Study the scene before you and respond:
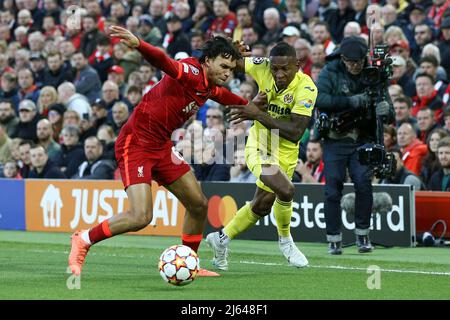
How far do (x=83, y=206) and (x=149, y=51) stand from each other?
7.90 meters

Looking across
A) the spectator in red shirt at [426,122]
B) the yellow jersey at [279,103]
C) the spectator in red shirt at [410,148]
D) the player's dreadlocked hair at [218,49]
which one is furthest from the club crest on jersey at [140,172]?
the spectator in red shirt at [426,122]

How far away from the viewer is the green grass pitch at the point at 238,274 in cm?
938

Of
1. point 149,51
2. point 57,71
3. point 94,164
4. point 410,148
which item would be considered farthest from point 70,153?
point 149,51

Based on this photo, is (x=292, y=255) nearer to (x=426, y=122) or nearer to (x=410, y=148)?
(x=410, y=148)

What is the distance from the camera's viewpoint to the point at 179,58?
18281 mm

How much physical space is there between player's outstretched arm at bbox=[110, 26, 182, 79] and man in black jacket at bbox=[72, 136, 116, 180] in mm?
8023

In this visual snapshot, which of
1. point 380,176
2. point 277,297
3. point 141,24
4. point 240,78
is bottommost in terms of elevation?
point 277,297

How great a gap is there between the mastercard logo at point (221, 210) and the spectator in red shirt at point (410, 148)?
257cm

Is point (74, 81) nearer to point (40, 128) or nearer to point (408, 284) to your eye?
point (40, 128)

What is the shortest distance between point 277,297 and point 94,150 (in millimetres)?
9862

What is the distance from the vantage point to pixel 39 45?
24438 mm

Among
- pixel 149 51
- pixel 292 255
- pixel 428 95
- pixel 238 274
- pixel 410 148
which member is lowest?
pixel 238 274

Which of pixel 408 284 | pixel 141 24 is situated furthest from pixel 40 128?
pixel 408 284

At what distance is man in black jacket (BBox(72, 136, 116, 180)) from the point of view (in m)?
18.1
